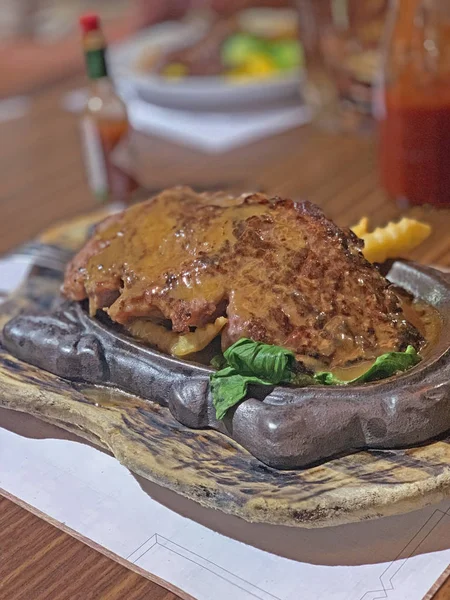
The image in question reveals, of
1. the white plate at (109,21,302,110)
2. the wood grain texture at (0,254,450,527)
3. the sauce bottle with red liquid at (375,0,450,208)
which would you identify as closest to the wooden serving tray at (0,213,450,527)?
the wood grain texture at (0,254,450,527)

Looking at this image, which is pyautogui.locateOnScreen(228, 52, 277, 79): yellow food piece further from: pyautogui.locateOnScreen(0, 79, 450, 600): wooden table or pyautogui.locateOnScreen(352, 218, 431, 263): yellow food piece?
pyautogui.locateOnScreen(352, 218, 431, 263): yellow food piece

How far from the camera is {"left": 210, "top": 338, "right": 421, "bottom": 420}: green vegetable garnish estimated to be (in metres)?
1.17

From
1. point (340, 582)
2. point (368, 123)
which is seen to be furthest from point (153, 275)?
point (368, 123)

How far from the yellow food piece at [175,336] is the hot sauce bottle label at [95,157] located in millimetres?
1242

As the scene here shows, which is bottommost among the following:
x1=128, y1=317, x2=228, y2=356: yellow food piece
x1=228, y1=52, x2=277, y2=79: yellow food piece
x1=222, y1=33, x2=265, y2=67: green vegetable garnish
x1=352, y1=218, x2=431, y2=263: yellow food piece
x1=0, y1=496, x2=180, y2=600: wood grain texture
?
x1=0, y1=496, x2=180, y2=600: wood grain texture

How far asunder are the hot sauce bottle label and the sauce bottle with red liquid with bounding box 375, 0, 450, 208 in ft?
2.93

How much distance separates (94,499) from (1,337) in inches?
17.5

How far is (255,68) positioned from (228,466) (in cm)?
240

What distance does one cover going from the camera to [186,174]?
9.00 feet

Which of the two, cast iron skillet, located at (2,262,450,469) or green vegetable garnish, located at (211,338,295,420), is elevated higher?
green vegetable garnish, located at (211,338,295,420)

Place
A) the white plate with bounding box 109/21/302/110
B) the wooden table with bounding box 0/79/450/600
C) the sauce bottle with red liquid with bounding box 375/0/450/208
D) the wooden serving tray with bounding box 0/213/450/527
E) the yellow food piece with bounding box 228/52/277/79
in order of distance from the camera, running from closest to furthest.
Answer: the wooden serving tray with bounding box 0/213/450/527
the sauce bottle with red liquid with bounding box 375/0/450/208
the wooden table with bounding box 0/79/450/600
the white plate with bounding box 109/21/302/110
the yellow food piece with bounding box 228/52/277/79

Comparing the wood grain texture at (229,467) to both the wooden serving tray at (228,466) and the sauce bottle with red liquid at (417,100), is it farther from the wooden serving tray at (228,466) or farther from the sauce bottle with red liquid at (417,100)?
the sauce bottle with red liquid at (417,100)

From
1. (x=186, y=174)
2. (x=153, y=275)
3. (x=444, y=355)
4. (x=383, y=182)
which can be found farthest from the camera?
(x=186, y=174)

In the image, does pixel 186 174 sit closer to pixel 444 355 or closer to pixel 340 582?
pixel 444 355
